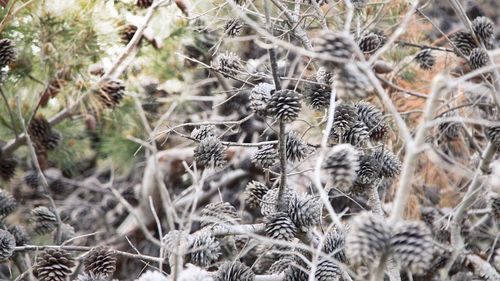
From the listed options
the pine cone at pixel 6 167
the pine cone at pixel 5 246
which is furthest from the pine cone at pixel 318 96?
the pine cone at pixel 6 167

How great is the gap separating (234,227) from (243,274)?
4.2 inches

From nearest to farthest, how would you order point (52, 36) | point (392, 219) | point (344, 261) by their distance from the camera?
point (392, 219)
point (344, 261)
point (52, 36)

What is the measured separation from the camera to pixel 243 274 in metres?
1.47

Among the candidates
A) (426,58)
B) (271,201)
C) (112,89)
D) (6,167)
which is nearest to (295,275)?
(271,201)

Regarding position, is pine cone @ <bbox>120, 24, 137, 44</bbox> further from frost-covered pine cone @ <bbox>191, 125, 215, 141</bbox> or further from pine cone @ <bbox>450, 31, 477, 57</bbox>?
pine cone @ <bbox>450, 31, 477, 57</bbox>

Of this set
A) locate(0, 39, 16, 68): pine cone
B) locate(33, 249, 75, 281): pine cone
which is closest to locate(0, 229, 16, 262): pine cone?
locate(33, 249, 75, 281): pine cone

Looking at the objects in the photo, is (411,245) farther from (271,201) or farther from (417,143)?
(271,201)

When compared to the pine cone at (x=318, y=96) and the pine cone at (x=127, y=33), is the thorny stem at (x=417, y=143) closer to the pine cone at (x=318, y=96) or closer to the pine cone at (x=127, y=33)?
the pine cone at (x=318, y=96)

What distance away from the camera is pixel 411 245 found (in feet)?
3.37

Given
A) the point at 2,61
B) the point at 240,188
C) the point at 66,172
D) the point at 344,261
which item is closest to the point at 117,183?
the point at 66,172

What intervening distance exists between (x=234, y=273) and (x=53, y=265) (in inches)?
20.5

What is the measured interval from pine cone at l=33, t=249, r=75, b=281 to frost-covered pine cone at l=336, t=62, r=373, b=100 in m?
0.93

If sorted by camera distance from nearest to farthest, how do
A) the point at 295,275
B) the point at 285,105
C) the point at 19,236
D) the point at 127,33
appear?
the point at 285,105 → the point at 295,275 → the point at 19,236 → the point at 127,33

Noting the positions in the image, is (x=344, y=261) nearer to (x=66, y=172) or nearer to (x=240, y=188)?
(x=240, y=188)
